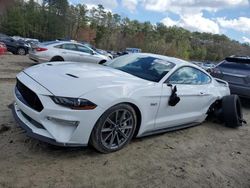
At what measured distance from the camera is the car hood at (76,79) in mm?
3585

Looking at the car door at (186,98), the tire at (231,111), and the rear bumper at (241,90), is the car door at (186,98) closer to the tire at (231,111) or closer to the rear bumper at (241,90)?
the tire at (231,111)

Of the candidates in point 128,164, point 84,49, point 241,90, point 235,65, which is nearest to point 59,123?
point 128,164

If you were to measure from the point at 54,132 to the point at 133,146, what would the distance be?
1371mm

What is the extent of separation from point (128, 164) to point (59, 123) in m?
1.05

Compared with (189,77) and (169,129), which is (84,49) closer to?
(189,77)

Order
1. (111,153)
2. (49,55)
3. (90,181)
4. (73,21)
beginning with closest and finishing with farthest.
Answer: (90,181), (111,153), (49,55), (73,21)

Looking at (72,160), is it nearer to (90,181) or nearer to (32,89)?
(90,181)

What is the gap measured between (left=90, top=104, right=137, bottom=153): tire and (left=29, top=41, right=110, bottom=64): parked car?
31.1 feet

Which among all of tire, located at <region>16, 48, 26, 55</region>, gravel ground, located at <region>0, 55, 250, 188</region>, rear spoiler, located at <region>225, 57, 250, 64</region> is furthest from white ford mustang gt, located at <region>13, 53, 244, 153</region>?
tire, located at <region>16, 48, 26, 55</region>

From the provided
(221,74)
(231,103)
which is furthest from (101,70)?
(221,74)

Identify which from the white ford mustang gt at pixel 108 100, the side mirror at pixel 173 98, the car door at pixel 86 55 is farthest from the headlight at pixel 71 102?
the car door at pixel 86 55

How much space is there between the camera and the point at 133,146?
4.36m

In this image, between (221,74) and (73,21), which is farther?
(73,21)

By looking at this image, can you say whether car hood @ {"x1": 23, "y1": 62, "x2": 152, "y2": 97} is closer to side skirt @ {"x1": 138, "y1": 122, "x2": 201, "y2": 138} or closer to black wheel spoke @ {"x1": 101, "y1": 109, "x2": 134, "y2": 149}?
black wheel spoke @ {"x1": 101, "y1": 109, "x2": 134, "y2": 149}
